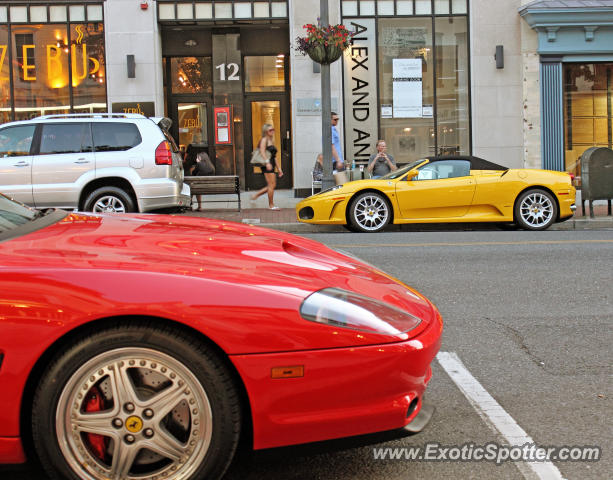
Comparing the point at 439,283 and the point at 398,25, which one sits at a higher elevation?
the point at 398,25

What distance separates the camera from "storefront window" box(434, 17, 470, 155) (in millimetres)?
20172

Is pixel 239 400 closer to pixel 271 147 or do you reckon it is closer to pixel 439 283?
pixel 439 283

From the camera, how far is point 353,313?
2859 mm

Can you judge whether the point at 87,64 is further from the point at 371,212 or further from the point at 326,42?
the point at 371,212

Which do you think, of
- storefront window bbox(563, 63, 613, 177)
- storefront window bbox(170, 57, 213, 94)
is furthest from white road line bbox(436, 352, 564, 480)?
storefront window bbox(170, 57, 213, 94)

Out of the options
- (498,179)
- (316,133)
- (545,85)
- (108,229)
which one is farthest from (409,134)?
(108,229)

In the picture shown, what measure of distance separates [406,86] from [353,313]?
17.9m

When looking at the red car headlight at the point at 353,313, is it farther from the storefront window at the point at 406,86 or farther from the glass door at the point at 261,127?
the glass door at the point at 261,127

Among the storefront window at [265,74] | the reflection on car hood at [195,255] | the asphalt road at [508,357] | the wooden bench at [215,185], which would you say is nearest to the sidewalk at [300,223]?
the wooden bench at [215,185]

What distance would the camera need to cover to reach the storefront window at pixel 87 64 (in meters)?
19.6

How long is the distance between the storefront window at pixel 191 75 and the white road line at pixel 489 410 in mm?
17489

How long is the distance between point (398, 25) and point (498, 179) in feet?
27.3

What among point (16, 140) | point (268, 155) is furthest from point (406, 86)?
point (16, 140)

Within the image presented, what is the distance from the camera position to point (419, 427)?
2984mm
